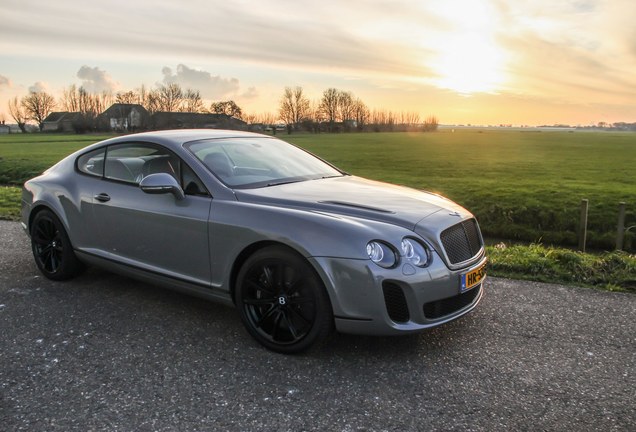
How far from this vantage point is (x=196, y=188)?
3969 millimetres

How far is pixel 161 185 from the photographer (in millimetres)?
3828

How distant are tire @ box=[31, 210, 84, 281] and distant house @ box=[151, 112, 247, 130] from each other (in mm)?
76376

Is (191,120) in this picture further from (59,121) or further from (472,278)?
(472,278)

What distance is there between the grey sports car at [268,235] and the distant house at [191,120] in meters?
77.0

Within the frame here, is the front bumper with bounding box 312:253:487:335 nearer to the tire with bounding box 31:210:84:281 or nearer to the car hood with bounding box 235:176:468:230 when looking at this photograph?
the car hood with bounding box 235:176:468:230

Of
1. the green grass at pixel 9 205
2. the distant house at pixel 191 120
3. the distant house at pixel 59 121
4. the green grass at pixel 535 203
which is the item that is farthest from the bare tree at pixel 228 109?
the green grass at pixel 9 205

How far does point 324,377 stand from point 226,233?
3.98ft

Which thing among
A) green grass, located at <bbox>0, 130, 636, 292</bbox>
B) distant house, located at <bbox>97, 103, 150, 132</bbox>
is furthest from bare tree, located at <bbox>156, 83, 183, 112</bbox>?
green grass, located at <bbox>0, 130, 636, 292</bbox>

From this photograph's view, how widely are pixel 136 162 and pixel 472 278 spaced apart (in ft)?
9.78

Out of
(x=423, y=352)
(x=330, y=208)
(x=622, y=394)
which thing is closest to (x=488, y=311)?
(x=423, y=352)

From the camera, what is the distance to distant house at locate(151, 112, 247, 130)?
8194 centimetres

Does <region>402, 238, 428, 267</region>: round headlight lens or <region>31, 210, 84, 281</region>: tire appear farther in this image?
<region>31, 210, 84, 281</region>: tire

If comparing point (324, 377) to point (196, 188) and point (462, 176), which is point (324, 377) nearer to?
point (196, 188)

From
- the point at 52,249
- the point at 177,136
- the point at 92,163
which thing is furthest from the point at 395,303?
the point at 52,249
